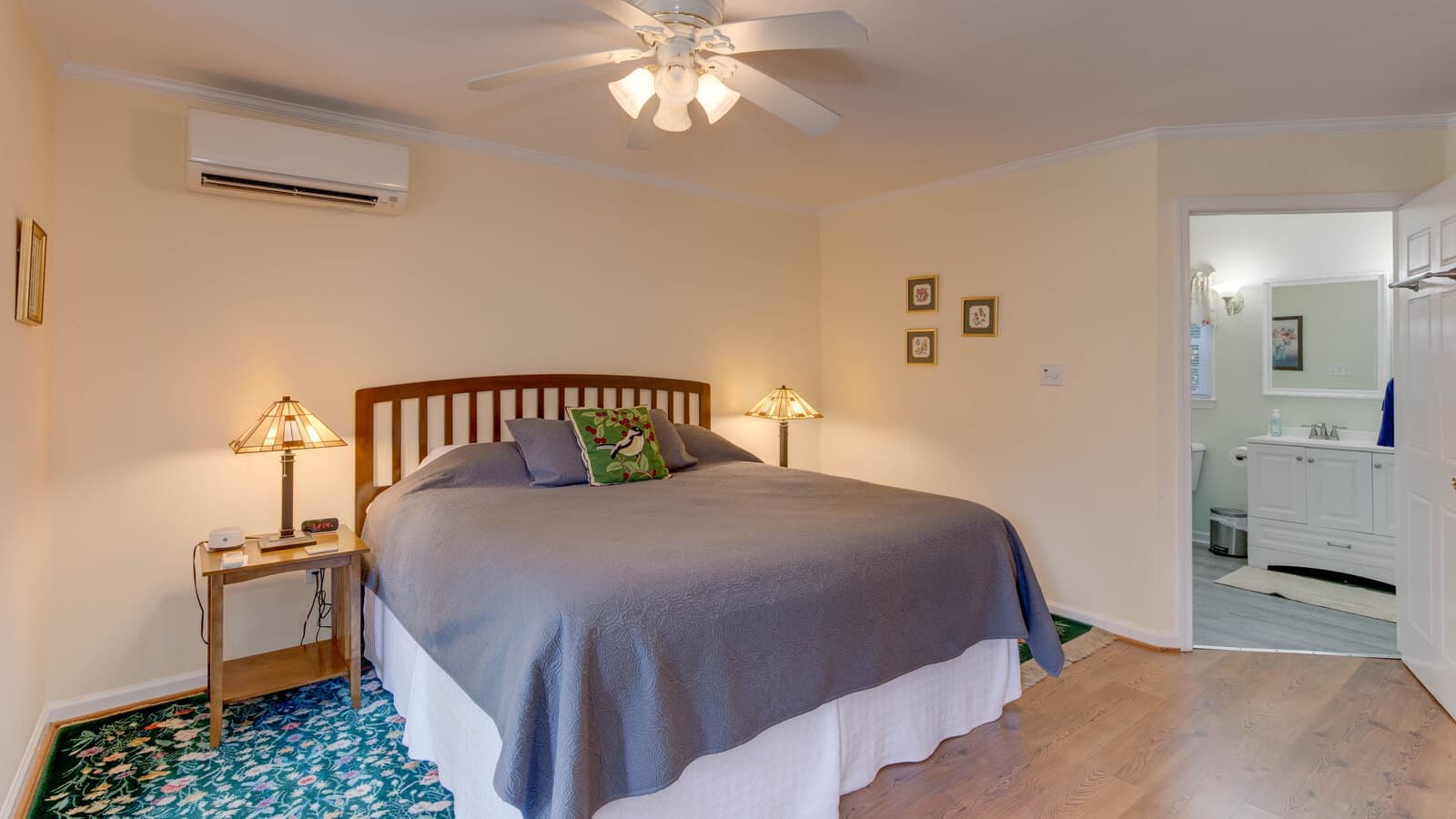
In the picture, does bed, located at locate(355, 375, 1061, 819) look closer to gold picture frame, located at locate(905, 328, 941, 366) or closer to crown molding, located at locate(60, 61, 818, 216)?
crown molding, located at locate(60, 61, 818, 216)

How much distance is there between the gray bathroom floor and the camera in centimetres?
343

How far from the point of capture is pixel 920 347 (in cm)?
442

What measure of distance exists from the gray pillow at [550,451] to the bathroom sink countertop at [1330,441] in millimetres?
4363

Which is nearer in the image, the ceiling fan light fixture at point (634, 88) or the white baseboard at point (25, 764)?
the white baseboard at point (25, 764)

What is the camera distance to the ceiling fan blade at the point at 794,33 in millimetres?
1810

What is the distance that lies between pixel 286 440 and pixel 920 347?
10.9ft

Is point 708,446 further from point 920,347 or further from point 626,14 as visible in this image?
point 626,14

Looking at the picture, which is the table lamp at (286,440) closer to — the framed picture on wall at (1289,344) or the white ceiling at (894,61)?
the white ceiling at (894,61)

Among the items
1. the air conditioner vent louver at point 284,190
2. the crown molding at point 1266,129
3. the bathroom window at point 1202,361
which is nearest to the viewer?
the air conditioner vent louver at point 284,190

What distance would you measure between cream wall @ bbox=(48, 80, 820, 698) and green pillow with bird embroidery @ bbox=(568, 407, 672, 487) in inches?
24.2

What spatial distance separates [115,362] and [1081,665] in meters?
4.06

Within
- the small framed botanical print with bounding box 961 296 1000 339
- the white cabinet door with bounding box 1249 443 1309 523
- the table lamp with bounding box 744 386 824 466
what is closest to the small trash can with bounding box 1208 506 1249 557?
the white cabinet door with bounding box 1249 443 1309 523

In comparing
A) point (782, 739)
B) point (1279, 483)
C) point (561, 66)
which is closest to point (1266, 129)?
point (1279, 483)

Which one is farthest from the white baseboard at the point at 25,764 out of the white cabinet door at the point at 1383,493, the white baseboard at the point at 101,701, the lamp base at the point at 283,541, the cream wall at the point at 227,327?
the white cabinet door at the point at 1383,493
